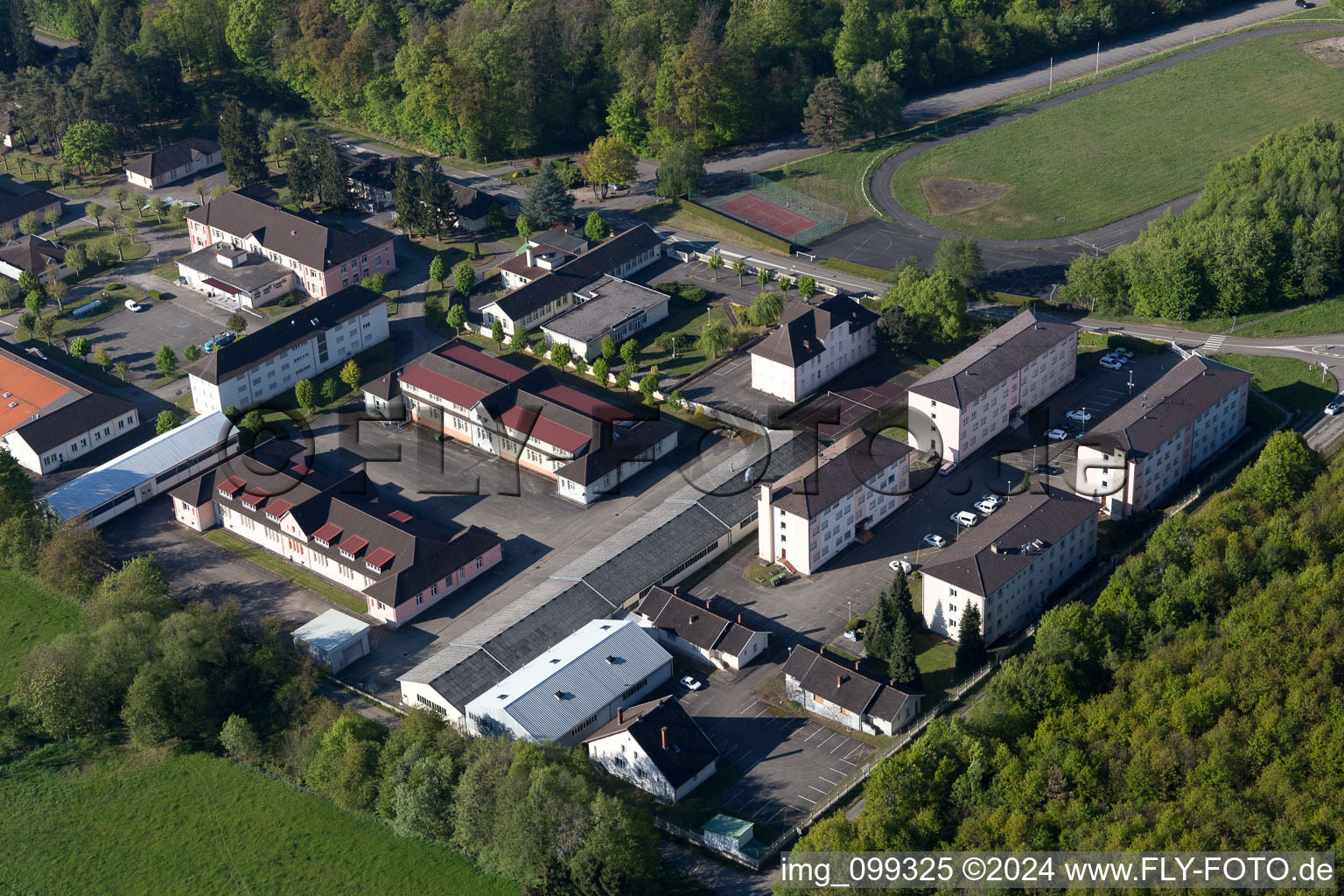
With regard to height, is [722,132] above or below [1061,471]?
above

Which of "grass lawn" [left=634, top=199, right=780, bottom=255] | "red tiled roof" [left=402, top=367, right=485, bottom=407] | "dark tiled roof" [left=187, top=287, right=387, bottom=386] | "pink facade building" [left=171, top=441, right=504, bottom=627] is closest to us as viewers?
"pink facade building" [left=171, top=441, right=504, bottom=627]

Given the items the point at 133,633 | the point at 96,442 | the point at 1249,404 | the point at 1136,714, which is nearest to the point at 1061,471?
the point at 1249,404

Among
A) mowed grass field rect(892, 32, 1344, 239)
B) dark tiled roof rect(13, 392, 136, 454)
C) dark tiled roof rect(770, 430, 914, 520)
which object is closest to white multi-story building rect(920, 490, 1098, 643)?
dark tiled roof rect(770, 430, 914, 520)

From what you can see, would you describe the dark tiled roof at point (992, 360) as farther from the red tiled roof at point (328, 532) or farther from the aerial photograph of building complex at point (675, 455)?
the red tiled roof at point (328, 532)

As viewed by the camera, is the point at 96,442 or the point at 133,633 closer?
the point at 133,633

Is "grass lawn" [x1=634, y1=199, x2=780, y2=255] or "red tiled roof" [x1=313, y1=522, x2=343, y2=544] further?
"grass lawn" [x1=634, y1=199, x2=780, y2=255]

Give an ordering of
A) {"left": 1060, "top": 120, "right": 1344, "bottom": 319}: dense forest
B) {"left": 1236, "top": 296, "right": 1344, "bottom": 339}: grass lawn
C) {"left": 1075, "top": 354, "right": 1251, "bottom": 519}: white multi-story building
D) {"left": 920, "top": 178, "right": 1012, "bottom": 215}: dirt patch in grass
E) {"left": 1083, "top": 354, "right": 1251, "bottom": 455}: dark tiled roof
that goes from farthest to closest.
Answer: {"left": 920, "top": 178, "right": 1012, "bottom": 215}: dirt patch in grass, {"left": 1060, "top": 120, "right": 1344, "bottom": 319}: dense forest, {"left": 1236, "top": 296, "right": 1344, "bottom": 339}: grass lawn, {"left": 1083, "top": 354, "right": 1251, "bottom": 455}: dark tiled roof, {"left": 1075, "top": 354, "right": 1251, "bottom": 519}: white multi-story building

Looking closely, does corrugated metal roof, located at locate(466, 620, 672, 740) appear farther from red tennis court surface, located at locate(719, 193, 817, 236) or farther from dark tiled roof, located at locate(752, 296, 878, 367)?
red tennis court surface, located at locate(719, 193, 817, 236)

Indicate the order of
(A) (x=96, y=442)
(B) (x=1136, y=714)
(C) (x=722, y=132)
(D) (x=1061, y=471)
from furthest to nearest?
(C) (x=722, y=132), (A) (x=96, y=442), (D) (x=1061, y=471), (B) (x=1136, y=714)

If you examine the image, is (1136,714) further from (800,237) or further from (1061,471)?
(800,237)
